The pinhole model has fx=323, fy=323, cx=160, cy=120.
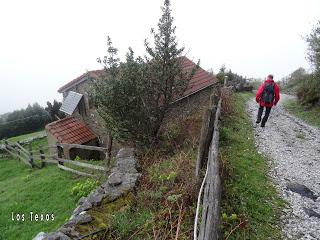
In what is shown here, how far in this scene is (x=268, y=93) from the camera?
10.8m

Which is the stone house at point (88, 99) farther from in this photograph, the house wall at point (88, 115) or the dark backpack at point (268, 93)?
the dark backpack at point (268, 93)

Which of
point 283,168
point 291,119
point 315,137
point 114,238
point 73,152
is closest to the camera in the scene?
point 114,238

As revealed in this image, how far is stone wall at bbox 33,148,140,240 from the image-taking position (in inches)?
176

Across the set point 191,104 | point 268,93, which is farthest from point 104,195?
point 191,104

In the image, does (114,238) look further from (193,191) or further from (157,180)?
(157,180)

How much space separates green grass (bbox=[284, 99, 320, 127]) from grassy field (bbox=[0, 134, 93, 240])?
9.73 meters

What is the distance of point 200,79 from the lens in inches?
728

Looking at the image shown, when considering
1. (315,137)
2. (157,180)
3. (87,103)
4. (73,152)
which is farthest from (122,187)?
(87,103)

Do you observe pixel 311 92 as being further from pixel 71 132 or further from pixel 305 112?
pixel 71 132

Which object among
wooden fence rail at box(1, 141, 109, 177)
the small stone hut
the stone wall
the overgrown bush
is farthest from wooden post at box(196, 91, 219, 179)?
the small stone hut

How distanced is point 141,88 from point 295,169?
423cm

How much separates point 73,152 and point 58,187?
6.20 metres

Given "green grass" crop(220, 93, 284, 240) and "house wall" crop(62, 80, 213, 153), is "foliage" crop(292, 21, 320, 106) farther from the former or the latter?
"green grass" crop(220, 93, 284, 240)

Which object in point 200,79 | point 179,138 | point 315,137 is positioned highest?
point 200,79
